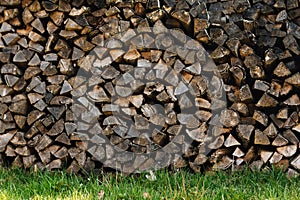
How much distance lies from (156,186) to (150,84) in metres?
0.68

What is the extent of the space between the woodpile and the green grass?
93mm

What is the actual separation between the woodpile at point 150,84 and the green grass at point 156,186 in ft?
0.31

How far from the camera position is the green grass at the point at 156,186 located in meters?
3.06

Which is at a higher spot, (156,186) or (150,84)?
(150,84)

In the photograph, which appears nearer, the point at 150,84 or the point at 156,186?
the point at 156,186

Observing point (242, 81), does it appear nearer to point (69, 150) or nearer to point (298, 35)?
point (298, 35)

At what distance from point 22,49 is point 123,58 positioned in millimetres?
760

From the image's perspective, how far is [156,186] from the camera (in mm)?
3338

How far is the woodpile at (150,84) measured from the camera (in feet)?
11.1

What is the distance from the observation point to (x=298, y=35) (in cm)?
334

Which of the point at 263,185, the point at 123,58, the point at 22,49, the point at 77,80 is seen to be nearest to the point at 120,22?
the point at 123,58

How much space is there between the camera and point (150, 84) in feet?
11.5

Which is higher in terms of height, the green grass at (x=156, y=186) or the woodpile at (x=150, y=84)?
the woodpile at (x=150, y=84)

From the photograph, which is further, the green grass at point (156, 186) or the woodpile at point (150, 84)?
the woodpile at point (150, 84)
